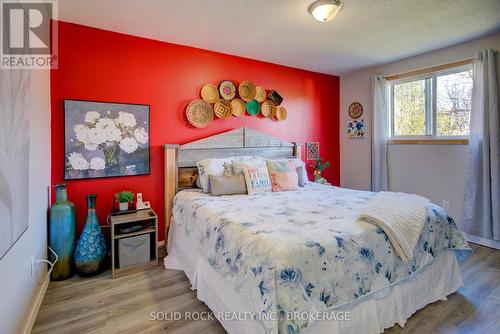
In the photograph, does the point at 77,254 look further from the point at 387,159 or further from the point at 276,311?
the point at 387,159

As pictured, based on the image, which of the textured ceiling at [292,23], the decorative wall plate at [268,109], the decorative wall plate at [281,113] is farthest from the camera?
the decorative wall plate at [281,113]

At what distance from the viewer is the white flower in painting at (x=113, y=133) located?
2.66 metres

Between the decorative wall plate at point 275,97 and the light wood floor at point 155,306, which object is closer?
the light wood floor at point 155,306

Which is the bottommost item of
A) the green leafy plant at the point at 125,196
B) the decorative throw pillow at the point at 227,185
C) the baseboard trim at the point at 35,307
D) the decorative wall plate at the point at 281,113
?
the baseboard trim at the point at 35,307

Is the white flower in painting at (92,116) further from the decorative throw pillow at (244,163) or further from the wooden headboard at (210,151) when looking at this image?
the decorative throw pillow at (244,163)

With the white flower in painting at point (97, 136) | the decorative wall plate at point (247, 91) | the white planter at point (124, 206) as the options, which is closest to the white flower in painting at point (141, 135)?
the white flower in painting at point (97, 136)

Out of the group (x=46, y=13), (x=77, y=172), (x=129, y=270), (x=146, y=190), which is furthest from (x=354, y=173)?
(x=46, y=13)

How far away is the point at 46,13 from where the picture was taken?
223 centimetres

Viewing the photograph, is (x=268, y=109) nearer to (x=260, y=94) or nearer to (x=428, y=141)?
(x=260, y=94)

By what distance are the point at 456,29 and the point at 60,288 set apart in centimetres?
451

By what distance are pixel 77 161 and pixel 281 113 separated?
264 centimetres

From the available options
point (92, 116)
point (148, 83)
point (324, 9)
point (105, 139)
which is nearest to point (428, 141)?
point (324, 9)

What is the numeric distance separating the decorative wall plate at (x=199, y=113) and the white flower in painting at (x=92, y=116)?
0.94 metres

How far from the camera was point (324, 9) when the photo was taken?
84.9 inches
